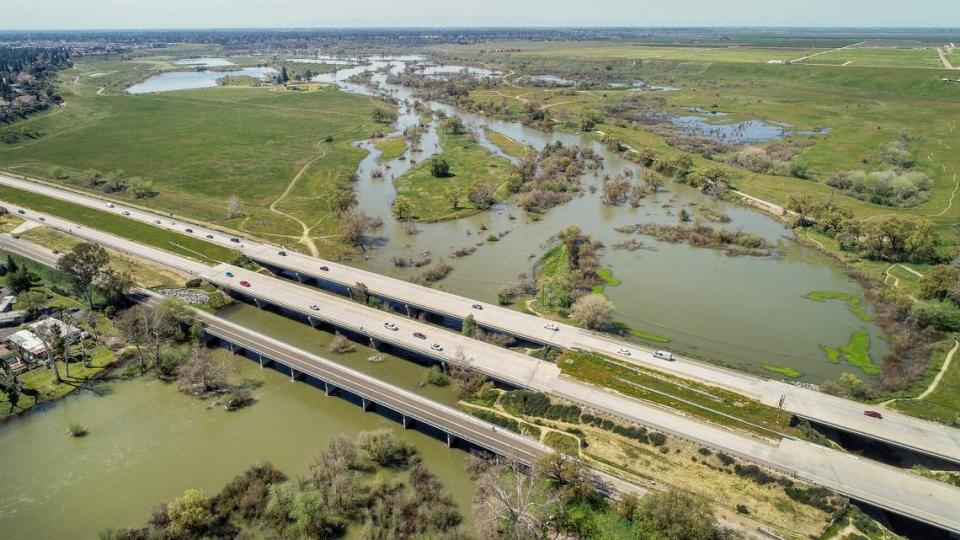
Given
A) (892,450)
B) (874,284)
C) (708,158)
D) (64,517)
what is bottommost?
(64,517)

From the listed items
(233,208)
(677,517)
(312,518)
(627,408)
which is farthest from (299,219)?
(677,517)

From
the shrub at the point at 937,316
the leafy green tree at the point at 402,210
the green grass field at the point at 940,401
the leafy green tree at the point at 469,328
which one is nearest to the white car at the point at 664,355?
the green grass field at the point at 940,401

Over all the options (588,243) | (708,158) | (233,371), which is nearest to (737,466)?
(588,243)

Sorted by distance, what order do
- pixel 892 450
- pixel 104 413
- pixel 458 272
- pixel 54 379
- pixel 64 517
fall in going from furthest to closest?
pixel 458 272, pixel 54 379, pixel 104 413, pixel 892 450, pixel 64 517

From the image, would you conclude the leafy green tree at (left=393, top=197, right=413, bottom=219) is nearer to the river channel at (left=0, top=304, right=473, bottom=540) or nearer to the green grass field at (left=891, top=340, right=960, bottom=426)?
the river channel at (left=0, top=304, right=473, bottom=540)

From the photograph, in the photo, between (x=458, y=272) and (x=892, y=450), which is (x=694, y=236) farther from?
(x=892, y=450)

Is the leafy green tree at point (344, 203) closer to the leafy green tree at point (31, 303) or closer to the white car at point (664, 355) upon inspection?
the leafy green tree at point (31, 303)

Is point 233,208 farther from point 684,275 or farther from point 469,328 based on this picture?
point 684,275
